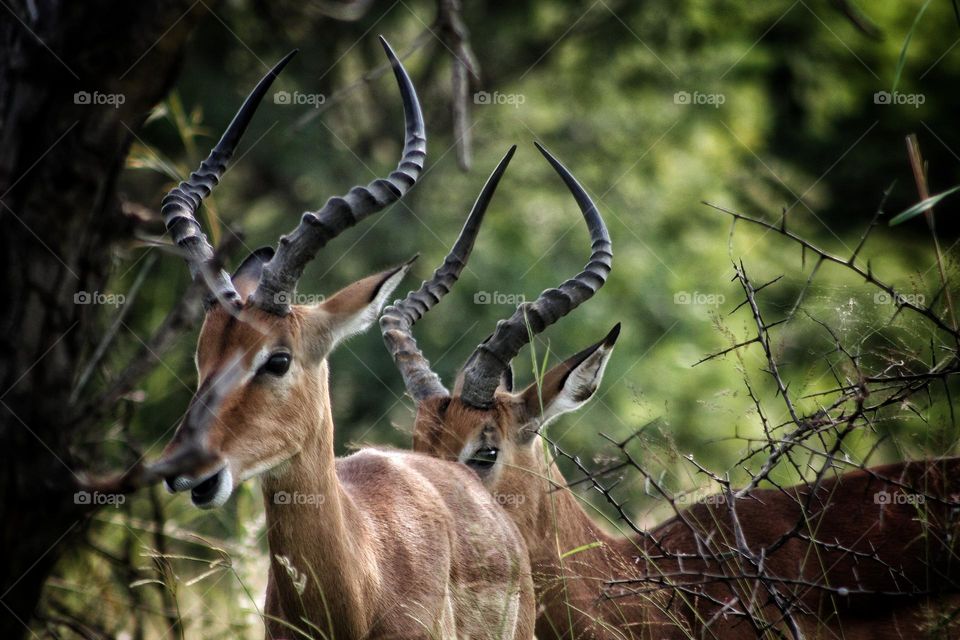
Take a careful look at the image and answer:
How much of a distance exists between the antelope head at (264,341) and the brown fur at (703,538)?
1.39 m

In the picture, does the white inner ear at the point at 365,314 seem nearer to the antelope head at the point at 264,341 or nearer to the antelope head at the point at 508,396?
the antelope head at the point at 264,341

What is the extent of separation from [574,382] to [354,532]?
7.74 feet

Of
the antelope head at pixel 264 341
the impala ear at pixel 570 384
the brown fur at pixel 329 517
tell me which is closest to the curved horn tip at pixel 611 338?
the impala ear at pixel 570 384

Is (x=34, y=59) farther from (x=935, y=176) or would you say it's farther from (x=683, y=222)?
(x=683, y=222)

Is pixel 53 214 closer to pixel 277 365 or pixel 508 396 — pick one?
pixel 277 365

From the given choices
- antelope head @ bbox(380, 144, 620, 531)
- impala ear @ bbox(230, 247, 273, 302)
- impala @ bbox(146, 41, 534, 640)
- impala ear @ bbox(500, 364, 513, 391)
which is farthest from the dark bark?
impala ear @ bbox(500, 364, 513, 391)

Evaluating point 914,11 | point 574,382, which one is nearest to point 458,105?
point 574,382

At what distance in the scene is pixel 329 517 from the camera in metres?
4.12

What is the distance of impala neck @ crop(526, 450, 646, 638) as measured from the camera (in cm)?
552

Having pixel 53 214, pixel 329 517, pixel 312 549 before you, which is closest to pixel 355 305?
pixel 329 517

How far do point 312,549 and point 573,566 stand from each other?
6.89 ft

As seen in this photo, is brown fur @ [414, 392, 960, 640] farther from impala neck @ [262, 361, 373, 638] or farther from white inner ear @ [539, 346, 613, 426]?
impala neck @ [262, 361, 373, 638]

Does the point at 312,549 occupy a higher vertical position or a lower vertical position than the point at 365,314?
lower

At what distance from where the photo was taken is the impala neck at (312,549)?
13.4 feet
